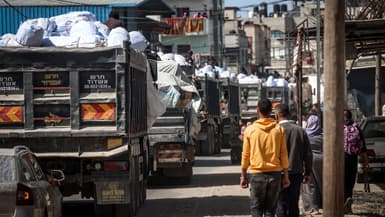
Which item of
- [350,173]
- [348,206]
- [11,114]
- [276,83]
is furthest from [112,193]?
[276,83]

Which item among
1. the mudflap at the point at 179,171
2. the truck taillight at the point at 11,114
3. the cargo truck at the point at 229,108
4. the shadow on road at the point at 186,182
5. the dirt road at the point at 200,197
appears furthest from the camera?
the cargo truck at the point at 229,108

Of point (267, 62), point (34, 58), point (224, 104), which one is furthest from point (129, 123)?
point (267, 62)

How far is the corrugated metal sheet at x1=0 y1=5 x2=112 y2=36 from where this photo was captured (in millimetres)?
40688

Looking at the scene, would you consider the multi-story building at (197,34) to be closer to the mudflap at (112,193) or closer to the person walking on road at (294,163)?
the mudflap at (112,193)

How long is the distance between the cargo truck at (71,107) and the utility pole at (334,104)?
14.1 feet

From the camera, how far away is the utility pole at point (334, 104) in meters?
9.23

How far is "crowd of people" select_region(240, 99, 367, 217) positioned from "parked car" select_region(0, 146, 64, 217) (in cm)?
237

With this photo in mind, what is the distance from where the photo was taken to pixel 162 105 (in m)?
17.4

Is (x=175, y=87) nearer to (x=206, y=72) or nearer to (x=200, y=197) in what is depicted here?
(x=200, y=197)

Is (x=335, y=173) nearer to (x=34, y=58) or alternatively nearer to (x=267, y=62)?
(x=34, y=58)

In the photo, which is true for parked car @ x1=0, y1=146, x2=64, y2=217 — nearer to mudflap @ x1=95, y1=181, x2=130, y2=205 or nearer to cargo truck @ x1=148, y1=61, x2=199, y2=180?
mudflap @ x1=95, y1=181, x2=130, y2=205

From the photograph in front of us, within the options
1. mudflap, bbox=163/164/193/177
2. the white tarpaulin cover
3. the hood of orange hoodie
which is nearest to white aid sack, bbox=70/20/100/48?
the white tarpaulin cover

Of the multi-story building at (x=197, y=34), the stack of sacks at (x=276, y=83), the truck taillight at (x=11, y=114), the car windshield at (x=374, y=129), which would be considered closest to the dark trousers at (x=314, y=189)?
the truck taillight at (x=11, y=114)

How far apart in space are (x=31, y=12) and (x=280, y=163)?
33294 millimetres
